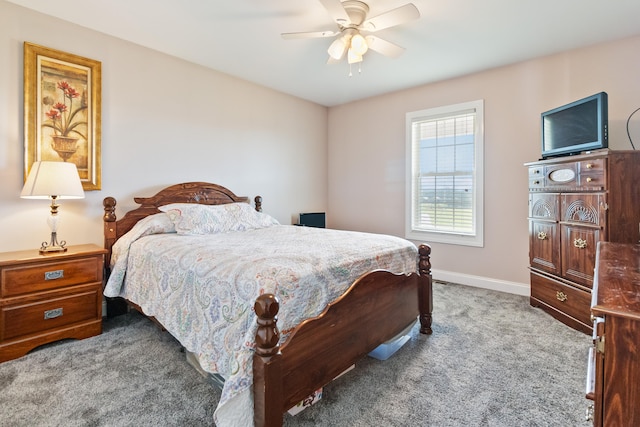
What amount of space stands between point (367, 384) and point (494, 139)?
310 centimetres

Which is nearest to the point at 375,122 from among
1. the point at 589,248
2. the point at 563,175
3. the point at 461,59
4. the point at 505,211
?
the point at 461,59

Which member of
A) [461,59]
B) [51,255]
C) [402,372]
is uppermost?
[461,59]

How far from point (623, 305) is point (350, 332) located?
1.22 metres

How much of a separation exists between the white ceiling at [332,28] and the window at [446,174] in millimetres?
572

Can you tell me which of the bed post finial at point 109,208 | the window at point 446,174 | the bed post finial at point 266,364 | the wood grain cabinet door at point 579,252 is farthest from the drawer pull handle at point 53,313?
the wood grain cabinet door at point 579,252

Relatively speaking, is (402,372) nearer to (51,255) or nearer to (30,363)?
(30,363)

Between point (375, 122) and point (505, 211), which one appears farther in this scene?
point (375, 122)

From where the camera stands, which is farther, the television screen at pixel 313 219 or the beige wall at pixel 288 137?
the television screen at pixel 313 219

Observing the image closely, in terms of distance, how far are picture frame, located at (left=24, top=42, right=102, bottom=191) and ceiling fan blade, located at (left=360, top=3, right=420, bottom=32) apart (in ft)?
7.94

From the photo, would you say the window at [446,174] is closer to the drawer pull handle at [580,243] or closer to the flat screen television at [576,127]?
the flat screen television at [576,127]

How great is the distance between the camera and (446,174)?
4059mm

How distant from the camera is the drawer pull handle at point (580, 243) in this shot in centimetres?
255

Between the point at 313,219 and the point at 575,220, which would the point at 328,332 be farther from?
the point at 313,219

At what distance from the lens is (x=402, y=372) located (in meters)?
1.99
